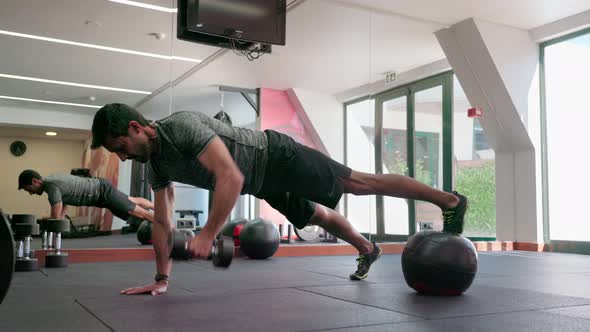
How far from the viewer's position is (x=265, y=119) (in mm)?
4754

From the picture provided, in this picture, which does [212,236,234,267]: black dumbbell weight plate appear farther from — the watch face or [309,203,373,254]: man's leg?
the watch face

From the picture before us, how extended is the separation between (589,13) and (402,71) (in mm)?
1912

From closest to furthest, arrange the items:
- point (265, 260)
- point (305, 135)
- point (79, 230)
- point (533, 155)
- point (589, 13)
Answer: point (79, 230), point (265, 260), point (305, 135), point (589, 13), point (533, 155)

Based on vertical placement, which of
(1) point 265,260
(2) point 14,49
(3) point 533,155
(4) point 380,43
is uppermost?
(4) point 380,43

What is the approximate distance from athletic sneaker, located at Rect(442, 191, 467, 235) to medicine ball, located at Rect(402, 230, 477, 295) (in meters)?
0.03

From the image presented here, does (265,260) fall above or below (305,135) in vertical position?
below

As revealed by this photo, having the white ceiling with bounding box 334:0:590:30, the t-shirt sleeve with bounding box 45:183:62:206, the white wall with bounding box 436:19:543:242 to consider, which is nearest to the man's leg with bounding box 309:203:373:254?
the t-shirt sleeve with bounding box 45:183:62:206

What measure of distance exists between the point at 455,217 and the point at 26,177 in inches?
108

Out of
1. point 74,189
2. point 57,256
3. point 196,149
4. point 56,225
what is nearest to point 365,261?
point 196,149

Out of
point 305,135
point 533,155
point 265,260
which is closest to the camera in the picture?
point 265,260

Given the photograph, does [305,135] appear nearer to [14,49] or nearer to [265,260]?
[265,260]

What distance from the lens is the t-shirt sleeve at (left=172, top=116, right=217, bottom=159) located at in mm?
1918

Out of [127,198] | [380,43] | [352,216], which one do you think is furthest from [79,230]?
[380,43]

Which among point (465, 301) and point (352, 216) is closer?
point (465, 301)
